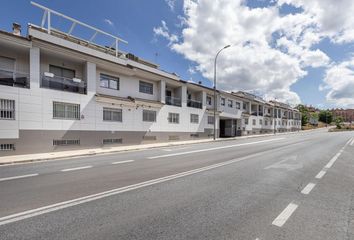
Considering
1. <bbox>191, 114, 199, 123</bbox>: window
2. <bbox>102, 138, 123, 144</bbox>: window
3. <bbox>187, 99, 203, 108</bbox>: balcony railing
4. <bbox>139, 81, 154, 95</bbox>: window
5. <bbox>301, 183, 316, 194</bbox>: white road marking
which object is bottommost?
<bbox>102, 138, 123, 144</bbox>: window

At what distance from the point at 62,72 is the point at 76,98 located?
3.13 metres

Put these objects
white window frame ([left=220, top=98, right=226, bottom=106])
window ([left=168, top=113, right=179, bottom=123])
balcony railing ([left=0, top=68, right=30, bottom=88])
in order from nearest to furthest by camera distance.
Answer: balcony railing ([left=0, top=68, right=30, bottom=88])
window ([left=168, top=113, right=179, bottom=123])
white window frame ([left=220, top=98, right=226, bottom=106])

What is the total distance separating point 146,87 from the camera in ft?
80.1

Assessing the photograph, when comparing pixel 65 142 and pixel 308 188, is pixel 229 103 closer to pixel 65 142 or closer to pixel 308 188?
pixel 65 142

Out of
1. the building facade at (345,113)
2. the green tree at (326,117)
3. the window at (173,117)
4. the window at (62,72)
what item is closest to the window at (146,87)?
the window at (173,117)

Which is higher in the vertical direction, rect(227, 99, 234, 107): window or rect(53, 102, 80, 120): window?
rect(227, 99, 234, 107): window

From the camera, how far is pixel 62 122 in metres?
16.1

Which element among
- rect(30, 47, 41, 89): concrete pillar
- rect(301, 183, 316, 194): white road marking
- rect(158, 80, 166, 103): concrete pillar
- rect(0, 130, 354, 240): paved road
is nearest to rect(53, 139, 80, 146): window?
rect(30, 47, 41, 89): concrete pillar

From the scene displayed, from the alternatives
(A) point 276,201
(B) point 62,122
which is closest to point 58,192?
(A) point 276,201

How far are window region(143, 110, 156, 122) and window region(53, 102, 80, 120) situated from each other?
23.9ft

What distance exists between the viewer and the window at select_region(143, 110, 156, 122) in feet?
75.1

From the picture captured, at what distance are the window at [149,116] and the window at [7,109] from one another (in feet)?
37.7

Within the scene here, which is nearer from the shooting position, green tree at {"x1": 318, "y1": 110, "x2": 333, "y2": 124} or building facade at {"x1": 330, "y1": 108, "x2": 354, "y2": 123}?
green tree at {"x1": 318, "y1": 110, "x2": 333, "y2": 124}

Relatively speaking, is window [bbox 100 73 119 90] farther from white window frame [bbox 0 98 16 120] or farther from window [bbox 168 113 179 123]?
white window frame [bbox 0 98 16 120]
